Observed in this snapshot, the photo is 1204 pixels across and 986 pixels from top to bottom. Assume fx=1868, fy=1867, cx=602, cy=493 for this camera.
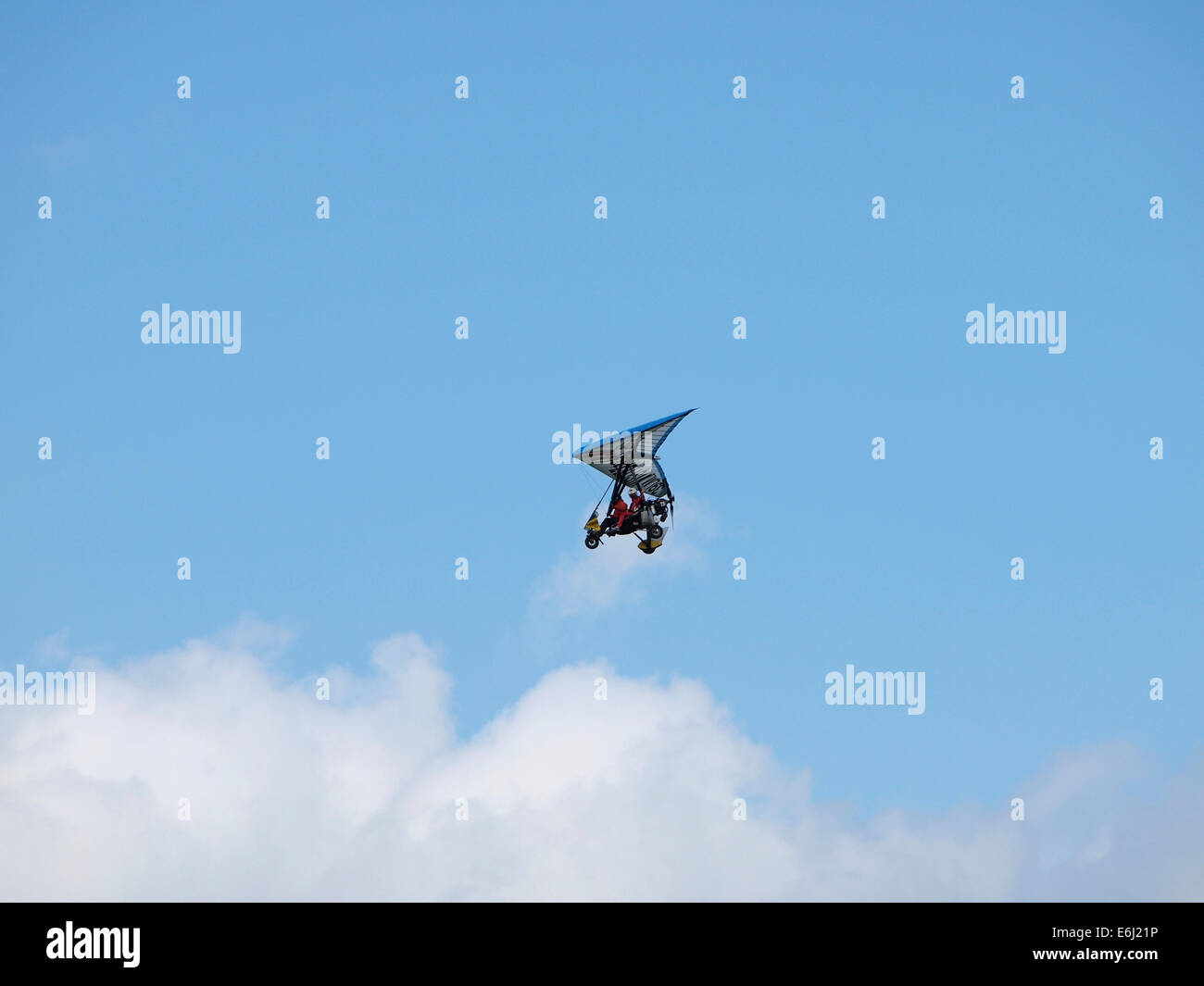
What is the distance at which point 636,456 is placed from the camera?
103000 millimetres

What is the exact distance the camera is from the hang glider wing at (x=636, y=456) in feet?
335

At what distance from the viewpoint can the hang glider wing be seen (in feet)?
335
